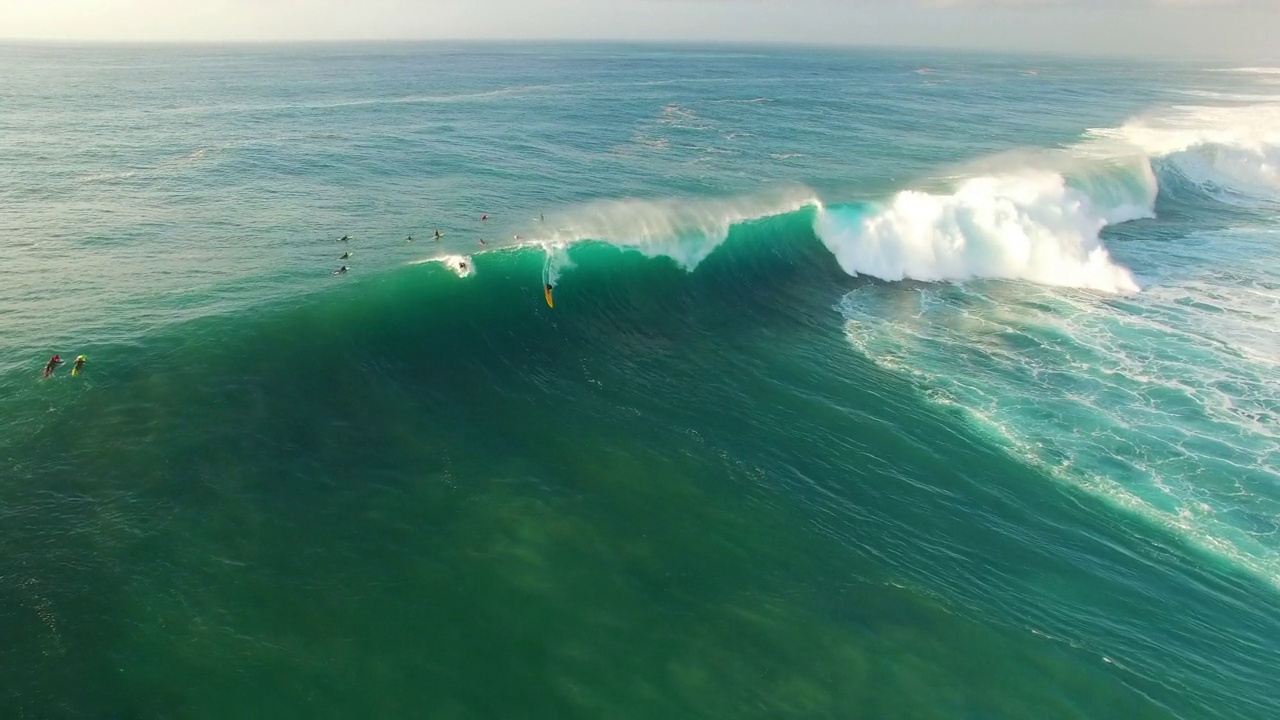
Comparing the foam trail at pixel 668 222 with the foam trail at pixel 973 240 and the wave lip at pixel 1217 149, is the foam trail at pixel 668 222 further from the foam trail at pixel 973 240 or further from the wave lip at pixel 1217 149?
the wave lip at pixel 1217 149

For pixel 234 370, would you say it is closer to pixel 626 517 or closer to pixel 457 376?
pixel 457 376

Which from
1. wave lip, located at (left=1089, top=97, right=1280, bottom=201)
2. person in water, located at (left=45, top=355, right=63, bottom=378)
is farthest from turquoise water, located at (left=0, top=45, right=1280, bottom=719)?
wave lip, located at (left=1089, top=97, right=1280, bottom=201)

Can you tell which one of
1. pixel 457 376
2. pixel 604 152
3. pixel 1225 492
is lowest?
pixel 1225 492

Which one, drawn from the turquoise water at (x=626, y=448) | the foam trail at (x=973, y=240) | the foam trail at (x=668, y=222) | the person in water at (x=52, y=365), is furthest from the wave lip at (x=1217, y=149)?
the person in water at (x=52, y=365)

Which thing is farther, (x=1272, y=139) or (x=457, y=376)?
(x=1272, y=139)

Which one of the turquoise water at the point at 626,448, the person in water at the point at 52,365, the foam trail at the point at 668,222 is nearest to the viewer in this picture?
the turquoise water at the point at 626,448

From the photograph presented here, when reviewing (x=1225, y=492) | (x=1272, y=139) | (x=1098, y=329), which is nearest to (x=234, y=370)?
(x=1225, y=492)

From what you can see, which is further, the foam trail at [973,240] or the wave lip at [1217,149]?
the wave lip at [1217,149]

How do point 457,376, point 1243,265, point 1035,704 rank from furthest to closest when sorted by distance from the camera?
point 1243,265 < point 457,376 < point 1035,704
